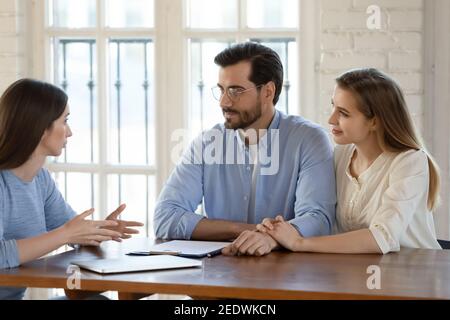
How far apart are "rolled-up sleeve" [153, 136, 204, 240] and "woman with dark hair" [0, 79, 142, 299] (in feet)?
0.65

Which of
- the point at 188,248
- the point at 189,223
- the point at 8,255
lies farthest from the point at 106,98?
the point at 8,255

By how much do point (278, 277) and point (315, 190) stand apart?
731 millimetres

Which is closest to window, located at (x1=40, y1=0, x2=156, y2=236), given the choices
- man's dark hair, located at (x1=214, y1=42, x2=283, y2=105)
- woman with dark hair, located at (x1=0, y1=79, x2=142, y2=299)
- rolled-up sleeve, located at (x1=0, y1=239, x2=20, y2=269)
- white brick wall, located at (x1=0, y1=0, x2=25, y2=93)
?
white brick wall, located at (x1=0, y1=0, x2=25, y2=93)

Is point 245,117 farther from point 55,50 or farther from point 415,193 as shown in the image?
point 55,50

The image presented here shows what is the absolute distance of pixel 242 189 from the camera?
9.62 feet

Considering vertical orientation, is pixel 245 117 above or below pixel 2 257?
above

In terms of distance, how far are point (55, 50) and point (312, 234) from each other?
6.35 feet

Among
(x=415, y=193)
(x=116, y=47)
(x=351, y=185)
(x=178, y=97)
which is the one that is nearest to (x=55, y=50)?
(x=116, y=47)

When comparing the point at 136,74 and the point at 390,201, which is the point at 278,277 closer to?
the point at 390,201

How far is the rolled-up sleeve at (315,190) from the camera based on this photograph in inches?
103

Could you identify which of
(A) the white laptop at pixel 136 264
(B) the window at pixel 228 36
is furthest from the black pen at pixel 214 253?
(B) the window at pixel 228 36

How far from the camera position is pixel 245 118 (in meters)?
2.97
